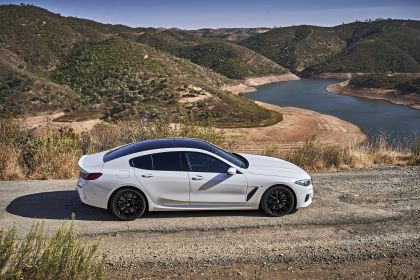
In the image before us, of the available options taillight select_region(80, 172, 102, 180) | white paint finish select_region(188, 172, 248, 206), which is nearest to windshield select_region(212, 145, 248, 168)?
white paint finish select_region(188, 172, 248, 206)

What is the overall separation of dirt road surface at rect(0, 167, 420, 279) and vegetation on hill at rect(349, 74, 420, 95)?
7715 centimetres

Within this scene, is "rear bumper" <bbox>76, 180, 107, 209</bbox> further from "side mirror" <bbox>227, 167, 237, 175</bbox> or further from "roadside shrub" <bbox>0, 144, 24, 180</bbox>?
"roadside shrub" <bbox>0, 144, 24, 180</bbox>

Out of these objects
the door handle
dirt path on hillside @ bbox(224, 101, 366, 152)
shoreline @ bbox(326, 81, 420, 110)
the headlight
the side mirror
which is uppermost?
the side mirror

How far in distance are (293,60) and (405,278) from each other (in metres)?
147

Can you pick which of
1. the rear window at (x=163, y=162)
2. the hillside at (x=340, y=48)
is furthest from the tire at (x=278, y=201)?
the hillside at (x=340, y=48)

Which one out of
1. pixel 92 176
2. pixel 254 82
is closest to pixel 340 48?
pixel 254 82

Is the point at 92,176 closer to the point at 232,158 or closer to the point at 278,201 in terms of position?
the point at 232,158

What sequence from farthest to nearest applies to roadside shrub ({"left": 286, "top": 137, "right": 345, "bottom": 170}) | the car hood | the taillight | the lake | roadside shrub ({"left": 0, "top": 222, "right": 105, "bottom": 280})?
the lake → roadside shrub ({"left": 286, "top": 137, "right": 345, "bottom": 170}) → the car hood → the taillight → roadside shrub ({"left": 0, "top": 222, "right": 105, "bottom": 280})

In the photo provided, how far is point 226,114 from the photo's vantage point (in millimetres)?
54062

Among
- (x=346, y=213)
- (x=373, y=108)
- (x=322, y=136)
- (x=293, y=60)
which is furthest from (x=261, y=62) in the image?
(x=346, y=213)

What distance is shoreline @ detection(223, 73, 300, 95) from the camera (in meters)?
94.4

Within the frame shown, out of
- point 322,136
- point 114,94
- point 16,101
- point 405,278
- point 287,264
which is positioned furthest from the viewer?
point 114,94

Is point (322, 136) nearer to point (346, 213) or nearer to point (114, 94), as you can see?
point (114, 94)

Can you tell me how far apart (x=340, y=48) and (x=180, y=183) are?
6881 inches
